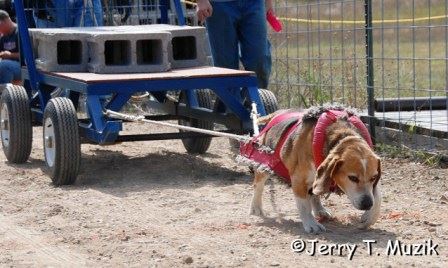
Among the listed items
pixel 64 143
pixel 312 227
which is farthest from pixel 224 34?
pixel 312 227

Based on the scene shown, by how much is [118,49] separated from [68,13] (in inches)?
50.9

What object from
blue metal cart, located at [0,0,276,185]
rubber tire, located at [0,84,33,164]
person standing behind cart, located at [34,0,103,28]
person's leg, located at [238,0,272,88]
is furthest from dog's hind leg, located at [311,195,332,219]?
person standing behind cart, located at [34,0,103,28]

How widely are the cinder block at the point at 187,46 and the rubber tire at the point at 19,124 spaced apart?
1.25m

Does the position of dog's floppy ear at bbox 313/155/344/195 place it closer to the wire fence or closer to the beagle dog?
the beagle dog

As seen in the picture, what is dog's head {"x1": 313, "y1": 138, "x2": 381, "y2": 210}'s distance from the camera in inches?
223

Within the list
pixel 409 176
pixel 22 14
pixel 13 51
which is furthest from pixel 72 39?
pixel 13 51

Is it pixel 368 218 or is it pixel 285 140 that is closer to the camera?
pixel 368 218

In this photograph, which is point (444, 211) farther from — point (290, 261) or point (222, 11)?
point (222, 11)

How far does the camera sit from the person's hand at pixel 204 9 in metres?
9.01

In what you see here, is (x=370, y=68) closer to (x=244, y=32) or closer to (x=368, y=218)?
(x=244, y=32)

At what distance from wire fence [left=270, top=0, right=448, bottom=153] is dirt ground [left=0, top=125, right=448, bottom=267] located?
500 mm

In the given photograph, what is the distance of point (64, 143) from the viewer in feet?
25.5

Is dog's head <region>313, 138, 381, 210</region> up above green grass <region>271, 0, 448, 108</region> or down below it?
above

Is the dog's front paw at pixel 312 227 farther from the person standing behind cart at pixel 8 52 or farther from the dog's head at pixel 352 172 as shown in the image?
the person standing behind cart at pixel 8 52
